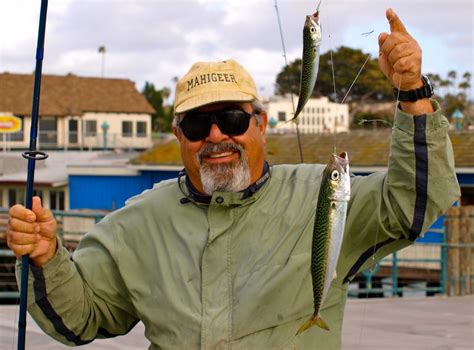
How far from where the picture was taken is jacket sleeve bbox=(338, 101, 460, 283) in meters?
3.41

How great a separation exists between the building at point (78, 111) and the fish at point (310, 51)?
158ft

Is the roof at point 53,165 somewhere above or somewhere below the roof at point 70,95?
below

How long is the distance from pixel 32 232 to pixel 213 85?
0.94 meters

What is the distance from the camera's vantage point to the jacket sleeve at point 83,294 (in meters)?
3.82

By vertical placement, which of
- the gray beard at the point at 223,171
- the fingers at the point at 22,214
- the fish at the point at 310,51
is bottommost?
the fingers at the point at 22,214

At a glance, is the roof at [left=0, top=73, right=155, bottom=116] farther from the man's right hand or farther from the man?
the man's right hand

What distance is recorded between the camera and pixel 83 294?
13.2ft

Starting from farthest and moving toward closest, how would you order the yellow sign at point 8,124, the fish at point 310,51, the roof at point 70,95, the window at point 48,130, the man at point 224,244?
the roof at point 70,95, the window at point 48,130, the yellow sign at point 8,124, the man at point 224,244, the fish at point 310,51

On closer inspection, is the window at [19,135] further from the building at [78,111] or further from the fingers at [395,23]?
the fingers at [395,23]

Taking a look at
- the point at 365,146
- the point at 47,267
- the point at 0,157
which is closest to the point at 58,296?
the point at 47,267

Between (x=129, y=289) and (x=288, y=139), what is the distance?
2675cm

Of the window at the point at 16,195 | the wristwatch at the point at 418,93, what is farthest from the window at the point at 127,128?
the wristwatch at the point at 418,93

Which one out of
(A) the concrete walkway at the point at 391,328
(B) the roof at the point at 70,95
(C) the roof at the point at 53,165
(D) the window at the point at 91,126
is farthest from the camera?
(D) the window at the point at 91,126

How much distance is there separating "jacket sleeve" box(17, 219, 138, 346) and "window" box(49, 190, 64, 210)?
107 ft
